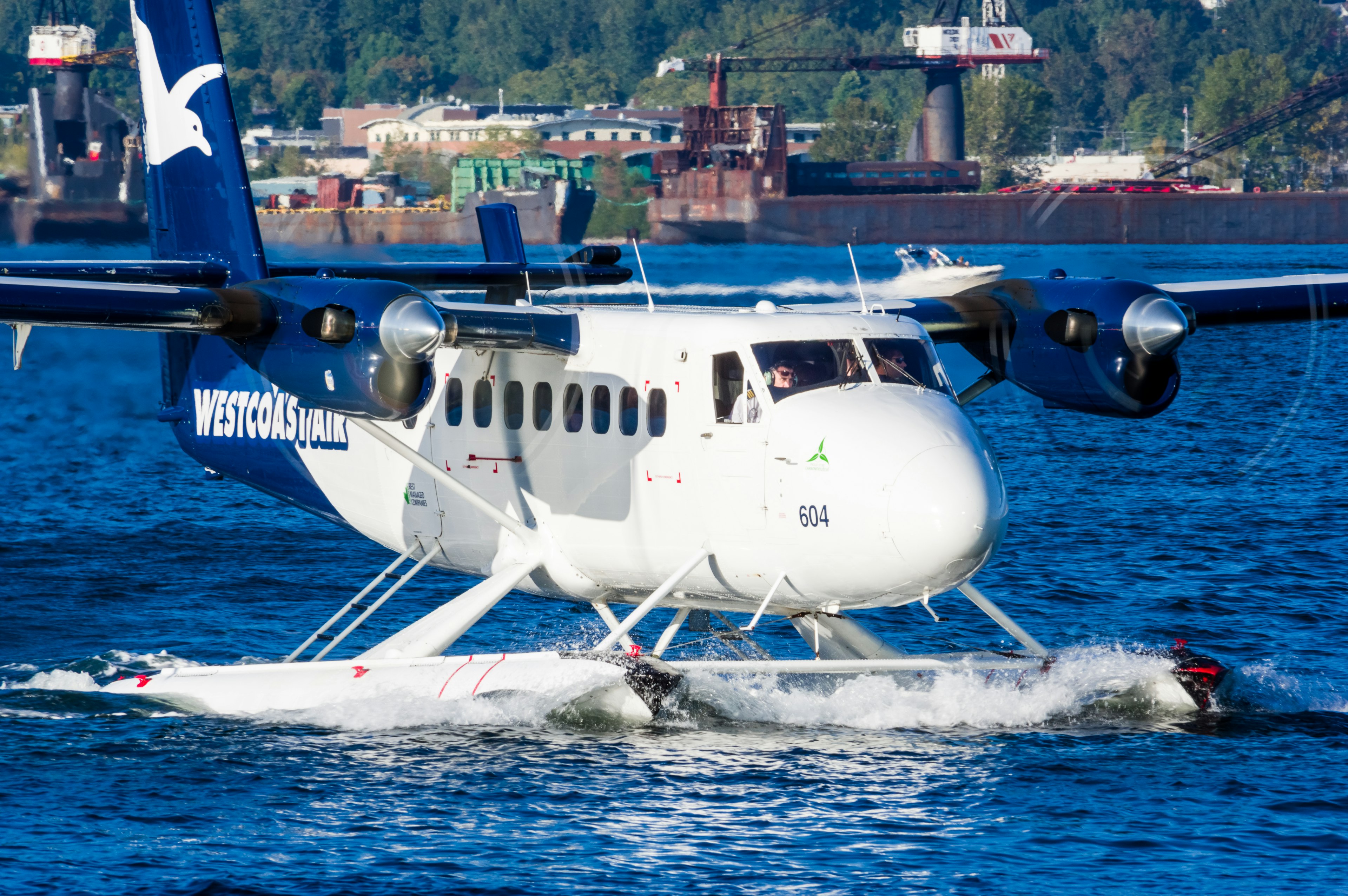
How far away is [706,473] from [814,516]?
3.52 feet

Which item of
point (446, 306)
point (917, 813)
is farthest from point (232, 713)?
point (917, 813)

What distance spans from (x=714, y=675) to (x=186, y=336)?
6634 mm

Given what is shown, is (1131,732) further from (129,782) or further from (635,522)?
(129,782)

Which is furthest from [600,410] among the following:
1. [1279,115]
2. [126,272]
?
[1279,115]

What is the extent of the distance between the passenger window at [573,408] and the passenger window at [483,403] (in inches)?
33.6

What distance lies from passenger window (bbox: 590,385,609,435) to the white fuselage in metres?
0.03

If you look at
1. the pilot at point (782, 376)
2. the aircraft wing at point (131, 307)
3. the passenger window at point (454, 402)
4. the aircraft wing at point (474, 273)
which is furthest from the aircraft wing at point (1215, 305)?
the aircraft wing at point (131, 307)

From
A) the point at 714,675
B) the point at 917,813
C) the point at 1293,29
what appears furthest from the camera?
the point at 1293,29

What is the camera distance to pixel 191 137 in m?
17.6

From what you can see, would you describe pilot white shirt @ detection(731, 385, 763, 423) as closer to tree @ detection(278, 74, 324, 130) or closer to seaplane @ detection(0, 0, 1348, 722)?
seaplane @ detection(0, 0, 1348, 722)

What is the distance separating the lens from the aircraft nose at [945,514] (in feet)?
40.9

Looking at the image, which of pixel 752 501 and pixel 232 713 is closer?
pixel 752 501

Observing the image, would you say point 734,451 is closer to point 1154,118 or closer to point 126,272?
point 126,272

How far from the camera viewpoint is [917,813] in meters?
12.3
